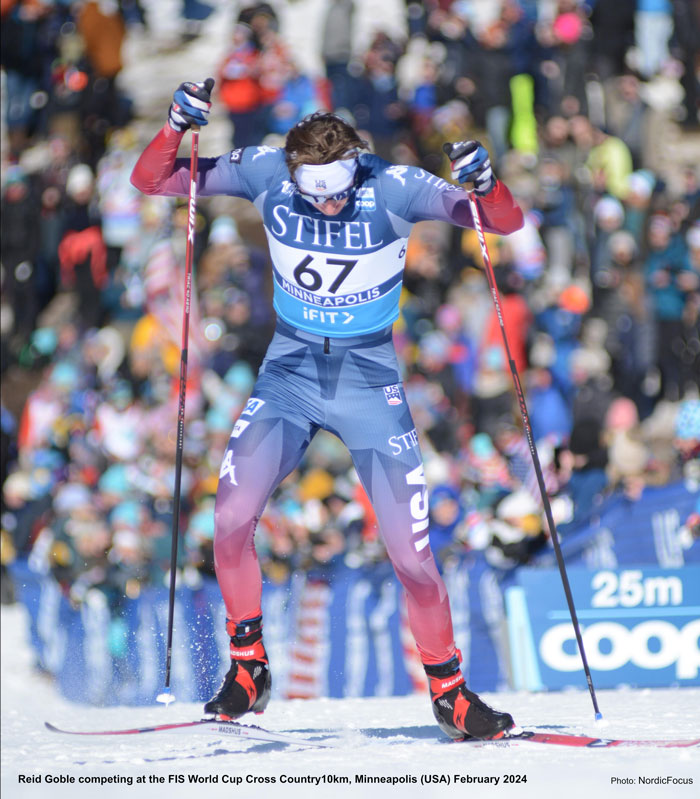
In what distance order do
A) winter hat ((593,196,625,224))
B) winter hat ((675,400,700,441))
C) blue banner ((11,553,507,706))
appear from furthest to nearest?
1. winter hat ((593,196,625,224))
2. winter hat ((675,400,700,441))
3. blue banner ((11,553,507,706))

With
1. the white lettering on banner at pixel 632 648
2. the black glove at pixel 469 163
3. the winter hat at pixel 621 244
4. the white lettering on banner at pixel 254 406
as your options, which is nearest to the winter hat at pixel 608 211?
the winter hat at pixel 621 244

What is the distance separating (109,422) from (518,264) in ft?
11.4

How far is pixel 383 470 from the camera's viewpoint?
15.7ft

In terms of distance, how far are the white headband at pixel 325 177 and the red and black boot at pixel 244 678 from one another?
190cm

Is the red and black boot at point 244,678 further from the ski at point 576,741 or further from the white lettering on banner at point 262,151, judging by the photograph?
the white lettering on banner at point 262,151

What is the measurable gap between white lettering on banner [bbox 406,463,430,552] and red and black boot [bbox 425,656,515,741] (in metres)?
0.59

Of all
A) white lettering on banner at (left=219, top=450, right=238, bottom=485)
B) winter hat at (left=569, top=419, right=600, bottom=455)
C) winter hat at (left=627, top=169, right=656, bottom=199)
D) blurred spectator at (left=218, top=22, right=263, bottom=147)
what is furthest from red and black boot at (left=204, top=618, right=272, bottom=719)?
winter hat at (left=627, top=169, right=656, bottom=199)

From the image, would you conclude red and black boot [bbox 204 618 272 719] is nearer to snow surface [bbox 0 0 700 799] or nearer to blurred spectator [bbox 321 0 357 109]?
snow surface [bbox 0 0 700 799]

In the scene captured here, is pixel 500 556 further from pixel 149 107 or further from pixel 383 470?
pixel 149 107

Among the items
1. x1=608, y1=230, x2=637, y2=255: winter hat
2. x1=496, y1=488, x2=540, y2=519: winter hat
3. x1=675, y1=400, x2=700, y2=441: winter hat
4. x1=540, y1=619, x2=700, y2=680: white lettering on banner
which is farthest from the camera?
x1=608, y1=230, x2=637, y2=255: winter hat

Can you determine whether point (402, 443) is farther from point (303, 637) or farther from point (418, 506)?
point (303, 637)

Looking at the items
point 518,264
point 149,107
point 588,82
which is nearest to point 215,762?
point 518,264

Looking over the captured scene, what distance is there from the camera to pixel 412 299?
360 inches

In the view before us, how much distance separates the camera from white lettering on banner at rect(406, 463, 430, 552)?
477 cm
